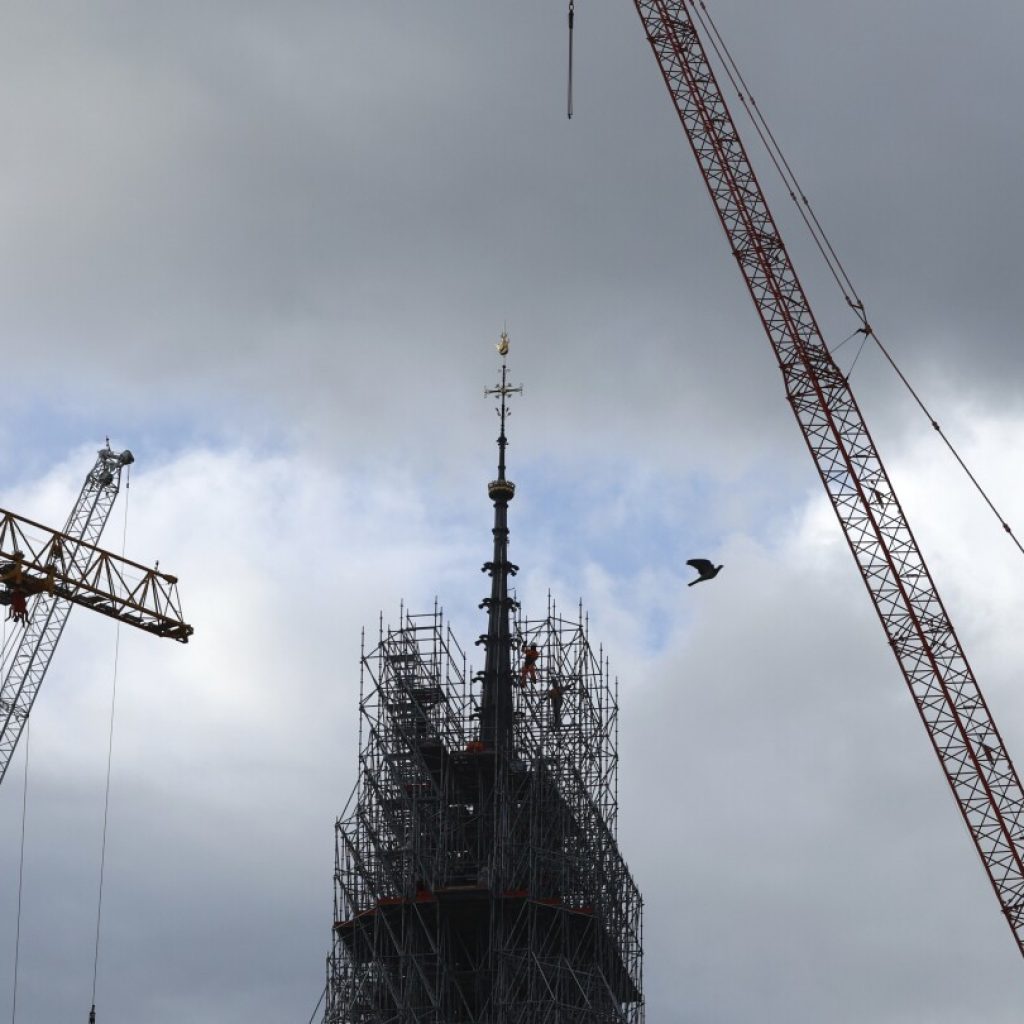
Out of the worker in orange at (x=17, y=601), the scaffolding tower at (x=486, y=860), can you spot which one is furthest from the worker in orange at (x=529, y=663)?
the worker in orange at (x=17, y=601)

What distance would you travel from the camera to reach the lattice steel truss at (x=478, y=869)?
162 meters

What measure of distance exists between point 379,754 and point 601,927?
1861 cm

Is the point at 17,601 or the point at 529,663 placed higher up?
the point at 529,663

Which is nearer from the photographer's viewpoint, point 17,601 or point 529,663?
point 17,601

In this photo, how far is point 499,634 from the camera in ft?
592

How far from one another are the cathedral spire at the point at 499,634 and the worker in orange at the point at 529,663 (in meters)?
1.18

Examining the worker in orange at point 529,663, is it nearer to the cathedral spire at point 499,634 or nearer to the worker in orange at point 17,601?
the cathedral spire at point 499,634

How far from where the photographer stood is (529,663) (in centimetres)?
17638

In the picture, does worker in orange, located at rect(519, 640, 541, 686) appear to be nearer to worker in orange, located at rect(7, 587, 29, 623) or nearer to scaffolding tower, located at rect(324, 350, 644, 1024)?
scaffolding tower, located at rect(324, 350, 644, 1024)

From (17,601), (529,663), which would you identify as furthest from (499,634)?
(17,601)

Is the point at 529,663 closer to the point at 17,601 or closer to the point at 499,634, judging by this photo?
the point at 499,634

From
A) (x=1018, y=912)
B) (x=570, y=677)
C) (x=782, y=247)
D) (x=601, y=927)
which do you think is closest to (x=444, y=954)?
(x=601, y=927)

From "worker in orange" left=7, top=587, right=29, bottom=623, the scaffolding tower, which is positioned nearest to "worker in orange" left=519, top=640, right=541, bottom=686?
the scaffolding tower

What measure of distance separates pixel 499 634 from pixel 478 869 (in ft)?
68.0
